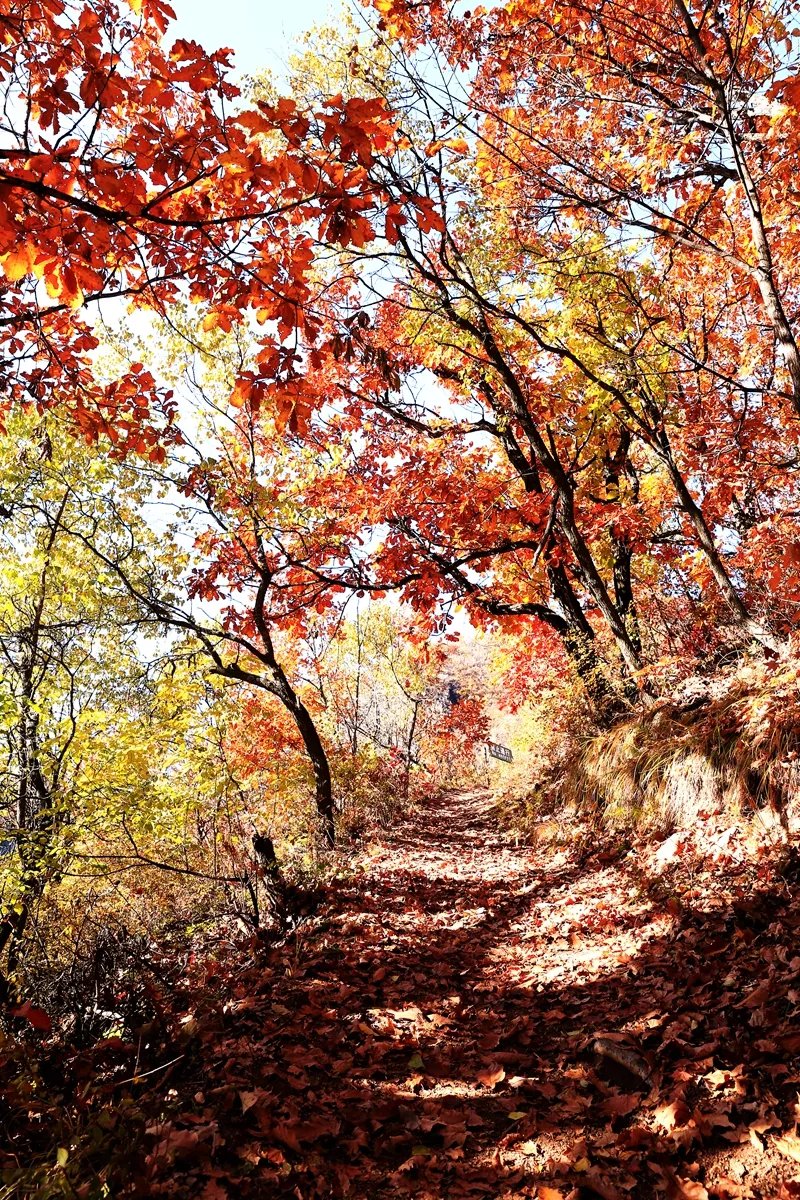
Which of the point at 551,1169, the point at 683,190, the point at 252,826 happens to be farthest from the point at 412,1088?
the point at 683,190

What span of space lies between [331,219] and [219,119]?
3.18ft

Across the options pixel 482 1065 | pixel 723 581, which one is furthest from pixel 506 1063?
pixel 723 581

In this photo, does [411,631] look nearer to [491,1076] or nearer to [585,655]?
[585,655]

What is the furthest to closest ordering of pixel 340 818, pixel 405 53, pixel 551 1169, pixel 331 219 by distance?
pixel 340 818 < pixel 405 53 < pixel 331 219 < pixel 551 1169

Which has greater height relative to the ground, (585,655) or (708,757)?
(585,655)

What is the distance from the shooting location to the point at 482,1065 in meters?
3.41

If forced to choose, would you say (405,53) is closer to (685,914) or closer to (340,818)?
(685,914)

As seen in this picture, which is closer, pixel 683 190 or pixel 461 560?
pixel 683 190

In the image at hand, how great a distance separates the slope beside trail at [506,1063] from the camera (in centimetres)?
242

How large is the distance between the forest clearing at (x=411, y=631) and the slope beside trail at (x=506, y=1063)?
0.02 m

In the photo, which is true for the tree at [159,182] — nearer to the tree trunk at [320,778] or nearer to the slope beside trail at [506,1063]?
the slope beside trail at [506,1063]

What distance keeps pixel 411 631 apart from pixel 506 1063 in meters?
8.99

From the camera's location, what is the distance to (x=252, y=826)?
9.28 m

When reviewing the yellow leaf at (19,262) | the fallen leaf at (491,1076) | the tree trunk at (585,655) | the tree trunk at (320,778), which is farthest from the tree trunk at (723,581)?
the tree trunk at (320,778)
